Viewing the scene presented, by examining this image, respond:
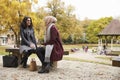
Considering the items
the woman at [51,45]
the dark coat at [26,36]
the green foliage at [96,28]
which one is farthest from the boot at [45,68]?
the green foliage at [96,28]

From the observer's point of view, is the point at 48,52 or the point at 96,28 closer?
the point at 48,52

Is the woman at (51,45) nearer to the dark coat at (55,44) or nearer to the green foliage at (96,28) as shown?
the dark coat at (55,44)

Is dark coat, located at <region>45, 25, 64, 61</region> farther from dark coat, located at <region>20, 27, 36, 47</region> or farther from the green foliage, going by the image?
the green foliage

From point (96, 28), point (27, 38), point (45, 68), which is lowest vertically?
point (45, 68)

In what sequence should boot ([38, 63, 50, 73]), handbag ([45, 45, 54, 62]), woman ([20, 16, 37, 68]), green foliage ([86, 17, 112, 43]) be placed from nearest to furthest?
1. boot ([38, 63, 50, 73])
2. handbag ([45, 45, 54, 62])
3. woman ([20, 16, 37, 68])
4. green foliage ([86, 17, 112, 43])

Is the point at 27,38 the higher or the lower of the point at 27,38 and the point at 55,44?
the higher

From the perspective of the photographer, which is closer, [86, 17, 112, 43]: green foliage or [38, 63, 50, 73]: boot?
[38, 63, 50, 73]: boot

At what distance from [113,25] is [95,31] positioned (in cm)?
3221

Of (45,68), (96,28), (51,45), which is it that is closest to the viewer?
(45,68)

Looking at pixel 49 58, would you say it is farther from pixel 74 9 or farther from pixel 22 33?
pixel 74 9

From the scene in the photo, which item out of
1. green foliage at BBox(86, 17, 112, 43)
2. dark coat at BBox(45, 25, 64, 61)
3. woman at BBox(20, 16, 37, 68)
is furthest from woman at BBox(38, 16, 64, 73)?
green foliage at BBox(86, 17, 112, 43)

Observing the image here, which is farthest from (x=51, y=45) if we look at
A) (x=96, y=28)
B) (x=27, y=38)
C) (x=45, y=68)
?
(x=96, y=28)

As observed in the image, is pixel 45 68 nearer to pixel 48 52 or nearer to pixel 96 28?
pixel 48 52

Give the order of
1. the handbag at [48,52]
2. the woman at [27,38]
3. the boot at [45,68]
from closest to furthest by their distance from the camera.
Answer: the boot at [45,68]
the handbag at [48,52]
the woman at [27,38]
